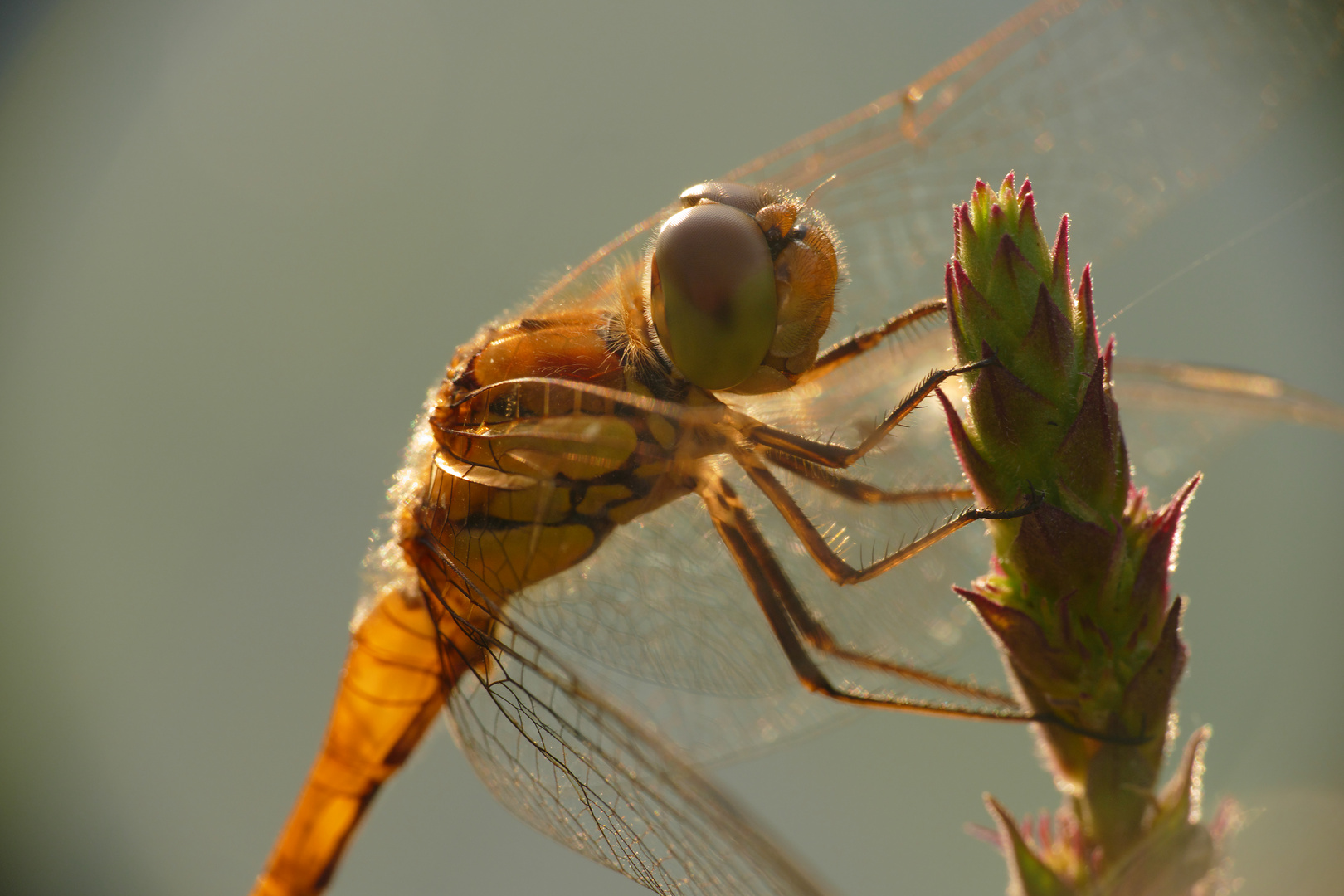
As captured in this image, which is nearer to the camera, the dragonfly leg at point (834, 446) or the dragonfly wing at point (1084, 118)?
the dragonfly leg at point (834, 446)

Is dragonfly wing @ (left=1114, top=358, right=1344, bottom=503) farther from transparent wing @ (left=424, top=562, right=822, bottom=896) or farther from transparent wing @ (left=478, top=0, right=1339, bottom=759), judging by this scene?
transparent wing @ (left=424, top=562, right=822, bottom=896)

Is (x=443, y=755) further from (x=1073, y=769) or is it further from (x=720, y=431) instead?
(x=1073, y=769)

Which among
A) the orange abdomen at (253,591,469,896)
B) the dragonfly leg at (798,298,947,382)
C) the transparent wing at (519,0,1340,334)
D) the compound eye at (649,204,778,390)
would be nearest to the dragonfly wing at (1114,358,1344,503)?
the transparent wing at (519,0,1340,334)

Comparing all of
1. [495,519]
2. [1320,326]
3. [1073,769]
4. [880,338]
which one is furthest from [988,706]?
[1320,326]

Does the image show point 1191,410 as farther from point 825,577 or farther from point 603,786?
point 603,786

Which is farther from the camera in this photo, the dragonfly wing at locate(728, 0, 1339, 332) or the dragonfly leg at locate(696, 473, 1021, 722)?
the dragonfly wing at locate(728, 0, 1339, 332)

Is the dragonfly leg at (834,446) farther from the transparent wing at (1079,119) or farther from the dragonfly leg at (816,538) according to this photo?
the transparent wing at (1079,119)

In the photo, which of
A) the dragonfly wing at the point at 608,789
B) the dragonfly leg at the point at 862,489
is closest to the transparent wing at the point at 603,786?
the dragonfly wing at the point at 608,789
